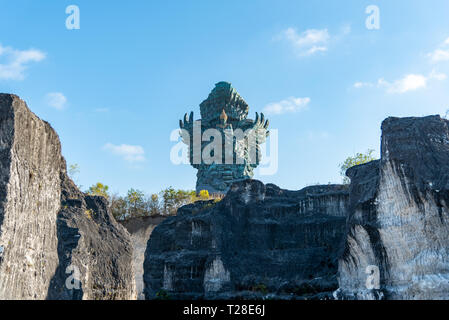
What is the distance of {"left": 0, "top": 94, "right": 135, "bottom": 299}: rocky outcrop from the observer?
941 cm

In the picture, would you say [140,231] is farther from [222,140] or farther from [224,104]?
[224,104]

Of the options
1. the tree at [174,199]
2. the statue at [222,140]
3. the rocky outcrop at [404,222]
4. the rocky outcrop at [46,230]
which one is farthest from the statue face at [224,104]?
the rocky outcrop at [46,230]

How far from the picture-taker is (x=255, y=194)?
24188 millimetres

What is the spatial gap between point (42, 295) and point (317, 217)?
14431 mm

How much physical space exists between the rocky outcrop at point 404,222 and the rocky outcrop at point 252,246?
344cm

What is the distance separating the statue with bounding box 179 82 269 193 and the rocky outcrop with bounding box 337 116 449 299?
2547 cm

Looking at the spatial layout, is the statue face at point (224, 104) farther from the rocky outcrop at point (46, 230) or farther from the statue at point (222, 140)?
the rocky outcrop at point (46, 230)

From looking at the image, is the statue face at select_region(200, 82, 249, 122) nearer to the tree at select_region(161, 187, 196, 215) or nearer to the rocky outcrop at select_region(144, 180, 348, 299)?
the tree at select_region(161, 187, 196, 215)

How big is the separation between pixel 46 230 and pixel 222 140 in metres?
31.0

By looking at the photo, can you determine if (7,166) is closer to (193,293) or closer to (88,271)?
(88,271)

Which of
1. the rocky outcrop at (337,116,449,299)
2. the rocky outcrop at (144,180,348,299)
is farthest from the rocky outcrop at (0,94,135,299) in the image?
the rocky outcrop at (144,180,348,299)

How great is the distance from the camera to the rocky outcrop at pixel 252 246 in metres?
20.0

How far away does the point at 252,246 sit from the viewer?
22.2 meters
